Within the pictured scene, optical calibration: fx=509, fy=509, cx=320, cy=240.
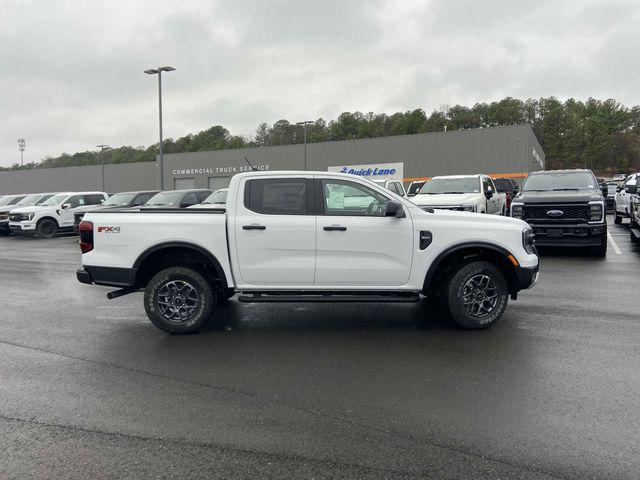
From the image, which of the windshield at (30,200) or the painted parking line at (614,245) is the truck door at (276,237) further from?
the windshield at (30,200)

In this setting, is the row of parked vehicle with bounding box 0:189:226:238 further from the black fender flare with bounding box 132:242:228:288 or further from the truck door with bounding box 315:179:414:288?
the truck door with bounding box 315:179:414:288

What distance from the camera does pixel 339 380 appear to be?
4480 millimetres

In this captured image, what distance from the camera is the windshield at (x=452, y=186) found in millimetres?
14172

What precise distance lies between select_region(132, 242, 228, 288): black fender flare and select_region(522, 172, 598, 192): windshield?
9.45 m

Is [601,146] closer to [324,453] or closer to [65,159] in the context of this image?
[65,159]

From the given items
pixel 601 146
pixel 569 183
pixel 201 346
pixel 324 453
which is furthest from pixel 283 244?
pixel 601 146

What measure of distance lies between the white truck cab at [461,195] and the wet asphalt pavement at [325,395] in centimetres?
568

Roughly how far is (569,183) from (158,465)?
12187mm

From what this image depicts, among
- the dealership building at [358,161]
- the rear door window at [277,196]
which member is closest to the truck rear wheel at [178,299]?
the rear door window at [277,196]

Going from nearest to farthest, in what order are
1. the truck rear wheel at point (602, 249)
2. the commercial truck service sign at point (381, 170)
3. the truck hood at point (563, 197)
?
the truck hood at point (563, 197) < the truck rear wheel at point (602, 249) < the commercial truck service sign at point (381, 170)

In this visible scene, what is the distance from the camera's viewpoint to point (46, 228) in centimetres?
1998

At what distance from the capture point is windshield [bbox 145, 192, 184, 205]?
17116 mm

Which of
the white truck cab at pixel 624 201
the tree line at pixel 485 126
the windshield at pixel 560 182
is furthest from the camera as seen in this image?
the tree line at pixel 485 126

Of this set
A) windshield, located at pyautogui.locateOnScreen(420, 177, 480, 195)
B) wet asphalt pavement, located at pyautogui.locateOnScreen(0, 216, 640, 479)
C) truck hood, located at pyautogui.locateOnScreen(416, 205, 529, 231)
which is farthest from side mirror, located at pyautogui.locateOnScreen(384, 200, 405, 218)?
windshield, located at pyautogui.locateOnScreen(420, 177, 480, 195)
